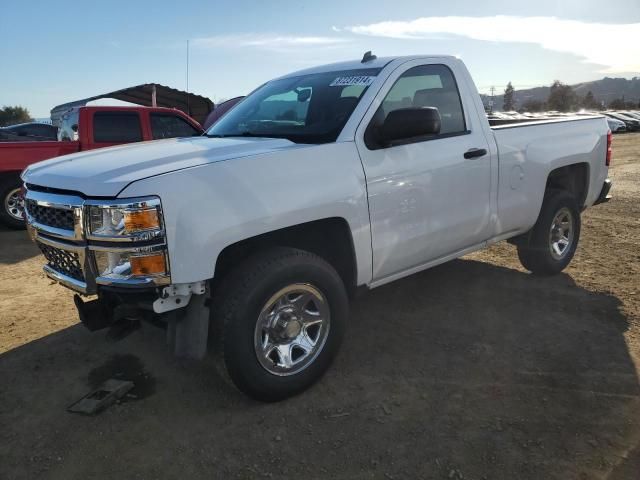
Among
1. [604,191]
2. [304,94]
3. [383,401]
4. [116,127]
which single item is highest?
[116,127]

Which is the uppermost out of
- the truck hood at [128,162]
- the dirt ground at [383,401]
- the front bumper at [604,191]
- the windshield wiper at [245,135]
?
the windshield wiper at [245,135]

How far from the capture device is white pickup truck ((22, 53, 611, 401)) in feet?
8.20

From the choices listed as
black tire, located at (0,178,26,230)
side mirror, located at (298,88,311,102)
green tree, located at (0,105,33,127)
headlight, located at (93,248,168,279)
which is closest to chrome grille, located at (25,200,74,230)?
headlight, located at (93,248,168,279)

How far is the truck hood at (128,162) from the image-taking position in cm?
252

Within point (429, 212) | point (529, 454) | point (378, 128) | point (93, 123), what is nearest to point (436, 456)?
point (529, 454)

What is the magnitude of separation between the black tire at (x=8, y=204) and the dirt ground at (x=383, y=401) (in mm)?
3908

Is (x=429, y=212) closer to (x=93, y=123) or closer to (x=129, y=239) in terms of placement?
(x=129, y=239)

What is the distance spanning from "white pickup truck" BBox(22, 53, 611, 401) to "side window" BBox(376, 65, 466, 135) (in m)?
0.01

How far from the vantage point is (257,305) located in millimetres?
2734

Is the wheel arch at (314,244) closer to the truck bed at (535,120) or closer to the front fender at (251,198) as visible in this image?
the front fender at (251,198)

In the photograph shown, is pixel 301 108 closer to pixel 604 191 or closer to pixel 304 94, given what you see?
pixel 304 94

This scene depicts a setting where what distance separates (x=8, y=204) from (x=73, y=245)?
6416mm

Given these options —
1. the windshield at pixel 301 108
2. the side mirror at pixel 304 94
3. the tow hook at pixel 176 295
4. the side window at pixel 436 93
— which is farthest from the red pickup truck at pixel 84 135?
the tow hook at pixel 176 295

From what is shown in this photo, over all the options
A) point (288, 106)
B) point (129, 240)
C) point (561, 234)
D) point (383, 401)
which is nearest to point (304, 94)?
point (288, 106)
